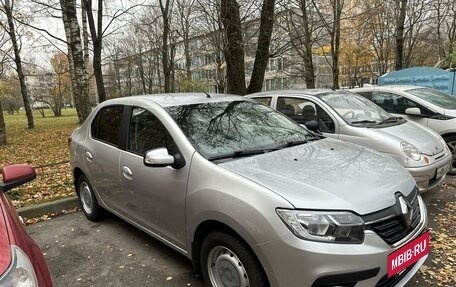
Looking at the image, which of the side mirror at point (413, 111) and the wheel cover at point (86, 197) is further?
the side mirror at point (413, 111)

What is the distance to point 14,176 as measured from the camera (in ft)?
8.11

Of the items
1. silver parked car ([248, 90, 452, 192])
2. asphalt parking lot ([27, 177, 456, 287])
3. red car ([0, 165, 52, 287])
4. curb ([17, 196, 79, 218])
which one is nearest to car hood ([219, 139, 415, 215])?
asphalt parking lot ([27, 177, 456, 287])

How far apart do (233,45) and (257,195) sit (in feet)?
24.6

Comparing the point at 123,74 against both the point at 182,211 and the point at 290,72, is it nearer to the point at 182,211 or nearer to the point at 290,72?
the point at 290,72

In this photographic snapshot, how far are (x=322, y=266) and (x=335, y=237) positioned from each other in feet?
0.63

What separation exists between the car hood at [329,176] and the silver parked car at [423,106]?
399 centimetres

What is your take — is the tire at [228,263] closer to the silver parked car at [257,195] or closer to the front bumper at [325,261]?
the silver parked car at [257,195]

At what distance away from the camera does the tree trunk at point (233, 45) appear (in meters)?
9.16

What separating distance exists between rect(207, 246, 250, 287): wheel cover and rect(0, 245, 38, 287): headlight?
1300mm

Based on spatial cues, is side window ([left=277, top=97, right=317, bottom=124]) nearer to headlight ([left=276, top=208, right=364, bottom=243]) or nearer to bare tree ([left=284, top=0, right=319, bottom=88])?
headlight ([left=276, top=208, right=364, bottom=243])

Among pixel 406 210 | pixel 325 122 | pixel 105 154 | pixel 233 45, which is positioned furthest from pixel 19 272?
pixel 233 45

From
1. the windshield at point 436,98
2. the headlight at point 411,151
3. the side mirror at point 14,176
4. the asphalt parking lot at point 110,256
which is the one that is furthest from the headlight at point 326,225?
the windshield at point 436,98

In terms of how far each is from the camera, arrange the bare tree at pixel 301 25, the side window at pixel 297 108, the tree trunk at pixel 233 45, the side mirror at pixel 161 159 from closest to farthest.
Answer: the side mirror at pixel 161 159 → the side window at pixel 297 108 → the tree trunk at pixel 233 45 → the bare tree at pixel 301 25

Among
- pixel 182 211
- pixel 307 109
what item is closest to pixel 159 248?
pixel 182 211
